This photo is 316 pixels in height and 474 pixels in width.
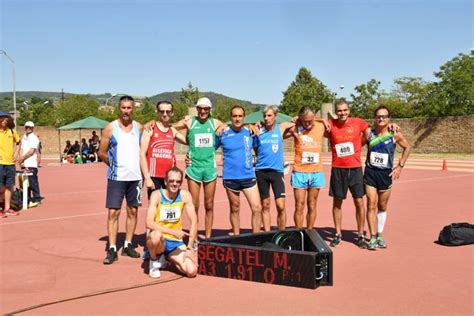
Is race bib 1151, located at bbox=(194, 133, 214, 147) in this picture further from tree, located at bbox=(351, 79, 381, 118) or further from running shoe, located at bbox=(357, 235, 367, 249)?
tree, located at bbox=(351, 79, 381, 118)

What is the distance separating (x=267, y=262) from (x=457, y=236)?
298cm

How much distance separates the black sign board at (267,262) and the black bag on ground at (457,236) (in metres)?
2.08

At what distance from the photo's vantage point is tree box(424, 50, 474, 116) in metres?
37.9

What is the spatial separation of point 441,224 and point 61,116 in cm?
6747

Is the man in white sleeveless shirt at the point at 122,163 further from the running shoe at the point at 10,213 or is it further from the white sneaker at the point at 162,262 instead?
the running shoe at the point at 10,213

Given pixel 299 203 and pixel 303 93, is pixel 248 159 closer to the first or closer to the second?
pixel 299 203

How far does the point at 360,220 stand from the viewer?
6.68 m

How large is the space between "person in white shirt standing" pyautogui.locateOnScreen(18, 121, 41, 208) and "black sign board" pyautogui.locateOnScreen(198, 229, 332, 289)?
20.6ft


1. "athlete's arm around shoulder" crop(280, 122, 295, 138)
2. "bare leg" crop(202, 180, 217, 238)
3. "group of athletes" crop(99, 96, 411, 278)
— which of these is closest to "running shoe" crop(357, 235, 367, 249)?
"group of athletes" crop(99, 96, 411, 278)

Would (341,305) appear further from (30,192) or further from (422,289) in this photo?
(30,192)

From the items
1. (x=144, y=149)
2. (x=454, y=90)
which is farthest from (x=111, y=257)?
(x=454, y=90)

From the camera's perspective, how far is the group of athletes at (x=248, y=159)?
6.07 m

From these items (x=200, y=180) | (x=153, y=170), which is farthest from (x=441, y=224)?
(x=153, y=170)

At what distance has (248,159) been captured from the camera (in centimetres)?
635
